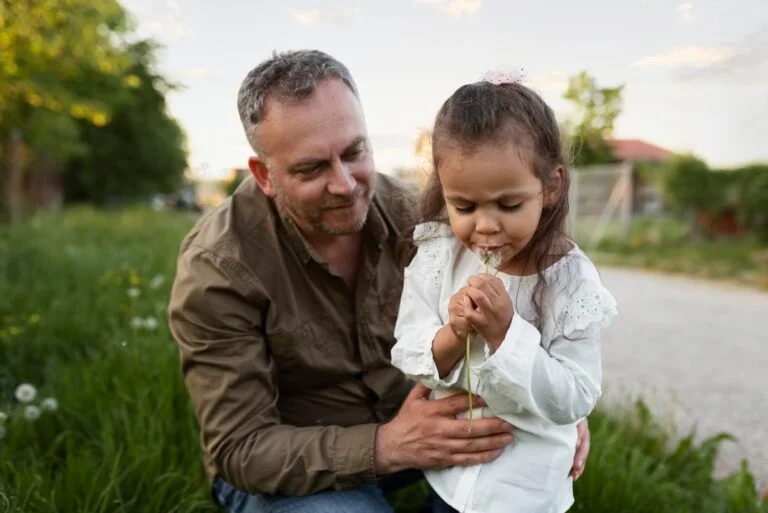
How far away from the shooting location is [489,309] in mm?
1479

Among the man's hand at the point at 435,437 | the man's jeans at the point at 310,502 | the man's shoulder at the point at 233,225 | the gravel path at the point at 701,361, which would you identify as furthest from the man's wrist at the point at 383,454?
the gravel path at the point at 701,361

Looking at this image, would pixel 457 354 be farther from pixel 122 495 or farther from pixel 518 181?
pixel 122 495

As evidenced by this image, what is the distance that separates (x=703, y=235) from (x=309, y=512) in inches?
481

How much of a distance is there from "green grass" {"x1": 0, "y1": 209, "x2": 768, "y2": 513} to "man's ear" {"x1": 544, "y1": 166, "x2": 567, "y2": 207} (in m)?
1.25

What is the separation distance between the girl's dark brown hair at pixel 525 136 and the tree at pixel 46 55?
5.03 meters

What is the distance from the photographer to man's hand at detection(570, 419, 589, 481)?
195 cm

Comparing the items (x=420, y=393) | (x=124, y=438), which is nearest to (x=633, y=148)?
(x=420, y=393)

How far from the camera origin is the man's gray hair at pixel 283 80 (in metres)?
2.21

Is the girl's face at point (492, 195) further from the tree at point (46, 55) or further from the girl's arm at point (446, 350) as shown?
the tree at point (46, 55)

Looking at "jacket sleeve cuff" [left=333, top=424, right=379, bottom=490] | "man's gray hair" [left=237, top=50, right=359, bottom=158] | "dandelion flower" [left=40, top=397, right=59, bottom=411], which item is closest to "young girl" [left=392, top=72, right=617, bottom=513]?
"jacket sleeve cuff" [left=333, top=424, right=379, bottom=490]

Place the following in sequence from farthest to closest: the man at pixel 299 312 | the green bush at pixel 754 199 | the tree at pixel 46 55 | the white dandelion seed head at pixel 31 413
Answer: the green bush at pixel 754 199 < the tree at pixel 46 55 < the white dandelion seed head at pixel 31 413 < the man at pixel 299 312

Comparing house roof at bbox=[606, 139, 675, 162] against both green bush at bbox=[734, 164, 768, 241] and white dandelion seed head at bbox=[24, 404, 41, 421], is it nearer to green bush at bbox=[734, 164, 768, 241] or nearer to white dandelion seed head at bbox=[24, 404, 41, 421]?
green bush at bbox=[734, 164, 768, 241]

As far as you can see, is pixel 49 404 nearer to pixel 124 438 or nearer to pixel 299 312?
pixel 124 438

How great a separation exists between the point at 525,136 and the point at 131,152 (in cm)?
2872
